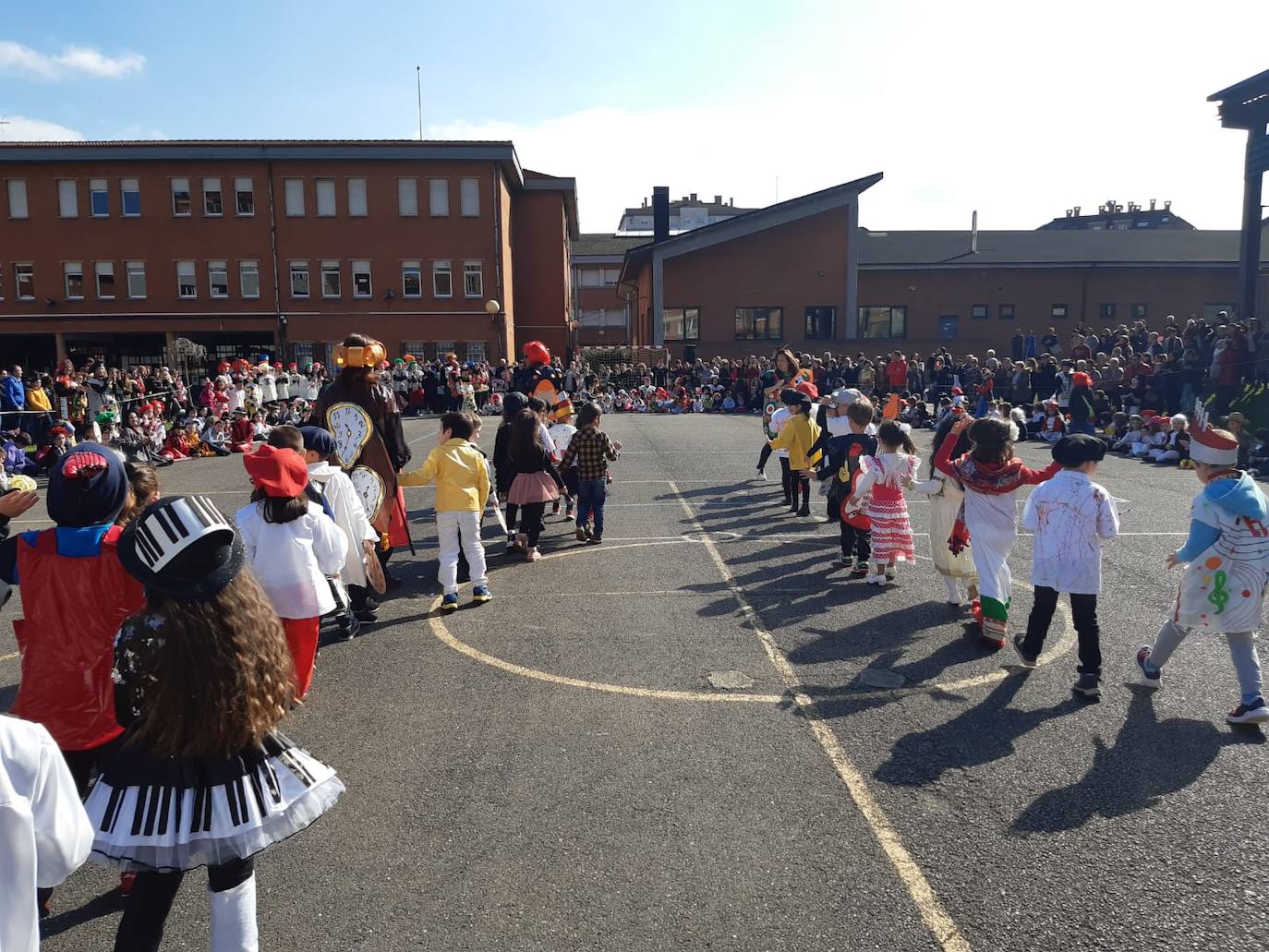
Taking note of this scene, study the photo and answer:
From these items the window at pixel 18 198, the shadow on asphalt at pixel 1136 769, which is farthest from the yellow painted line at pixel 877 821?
the window at pixel 18 198

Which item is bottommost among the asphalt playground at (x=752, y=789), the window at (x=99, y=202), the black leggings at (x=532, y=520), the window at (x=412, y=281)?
the asphalt playground at (x=752, y=789)

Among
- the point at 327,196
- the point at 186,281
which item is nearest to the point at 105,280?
the point at 186,281

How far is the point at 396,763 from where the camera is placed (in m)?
5.07

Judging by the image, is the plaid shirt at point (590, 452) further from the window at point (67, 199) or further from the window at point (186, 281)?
the window at point (67, 199)

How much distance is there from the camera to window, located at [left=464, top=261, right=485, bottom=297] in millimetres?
43219

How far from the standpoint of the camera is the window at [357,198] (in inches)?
1667

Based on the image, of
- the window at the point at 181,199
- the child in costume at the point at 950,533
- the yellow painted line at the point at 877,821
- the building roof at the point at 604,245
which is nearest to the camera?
the yellow painted line at the point at 877,821

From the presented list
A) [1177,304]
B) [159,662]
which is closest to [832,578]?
[159,662]

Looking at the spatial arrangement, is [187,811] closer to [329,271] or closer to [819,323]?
[819,323]

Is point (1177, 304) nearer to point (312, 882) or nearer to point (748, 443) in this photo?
point (748, 443)

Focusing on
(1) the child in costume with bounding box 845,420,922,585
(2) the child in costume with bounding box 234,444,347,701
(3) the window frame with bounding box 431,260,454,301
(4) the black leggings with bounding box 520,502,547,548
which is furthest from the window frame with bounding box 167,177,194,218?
(2) the child in costume with bounding box 234,444,347,701

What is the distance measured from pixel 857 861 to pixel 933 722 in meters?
1.68

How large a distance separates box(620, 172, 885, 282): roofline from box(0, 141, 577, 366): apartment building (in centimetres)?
926

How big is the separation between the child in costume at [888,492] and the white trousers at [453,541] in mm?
3529
